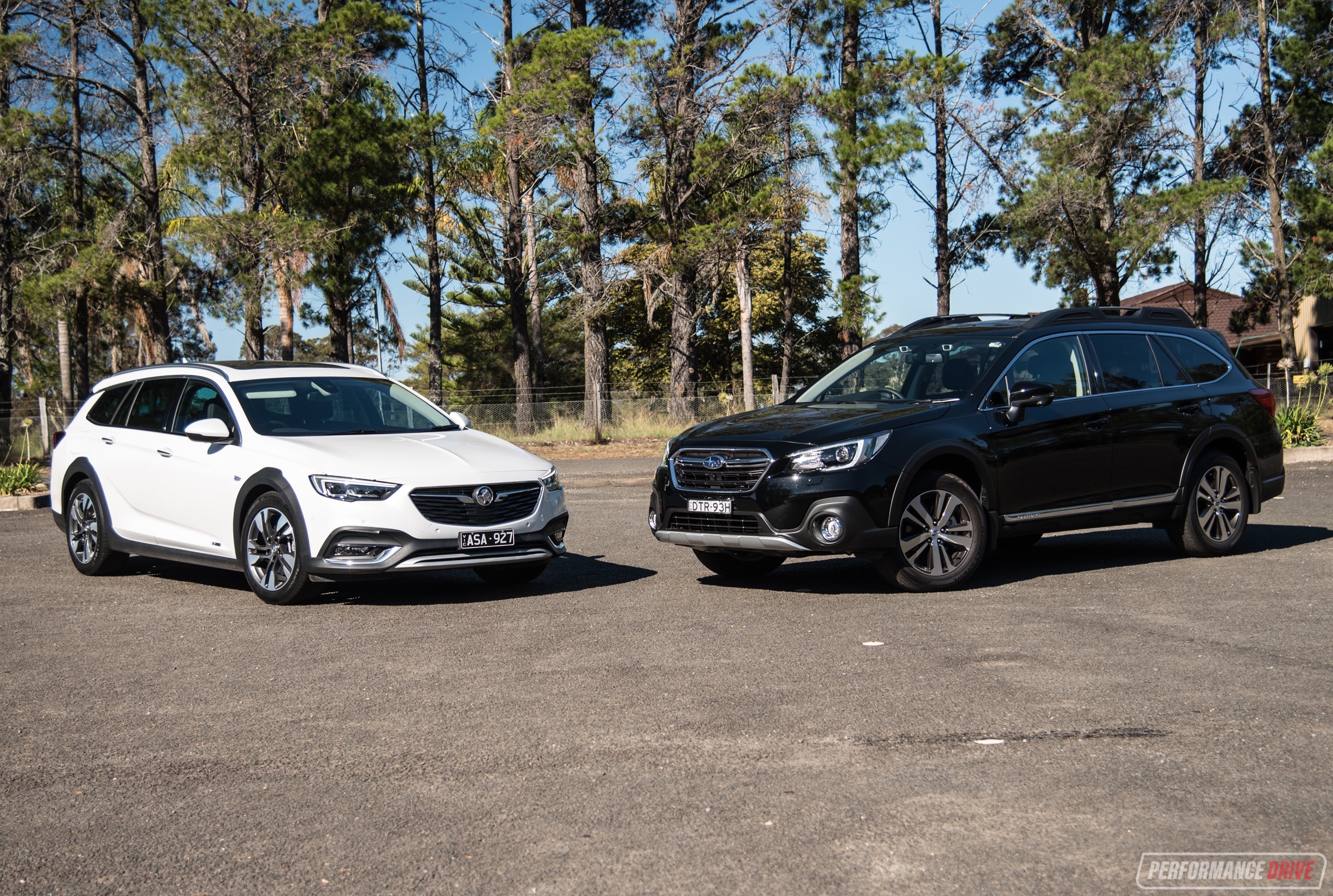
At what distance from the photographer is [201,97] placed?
95.5 feet

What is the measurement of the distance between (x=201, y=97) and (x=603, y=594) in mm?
24396

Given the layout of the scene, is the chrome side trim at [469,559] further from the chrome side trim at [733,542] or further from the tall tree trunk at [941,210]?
the tall tree trunk at [941,210]

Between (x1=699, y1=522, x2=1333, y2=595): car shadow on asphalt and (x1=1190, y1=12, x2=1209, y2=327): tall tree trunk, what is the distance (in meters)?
21.0

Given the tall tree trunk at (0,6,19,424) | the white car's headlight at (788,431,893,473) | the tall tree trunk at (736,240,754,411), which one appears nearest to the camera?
the white car's headlight at (788,431,893,473)

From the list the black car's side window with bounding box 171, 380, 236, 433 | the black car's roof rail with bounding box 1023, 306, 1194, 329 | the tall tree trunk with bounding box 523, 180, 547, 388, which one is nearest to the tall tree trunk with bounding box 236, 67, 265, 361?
the tall tree trunk with bounding box 523, 180, 547, 388

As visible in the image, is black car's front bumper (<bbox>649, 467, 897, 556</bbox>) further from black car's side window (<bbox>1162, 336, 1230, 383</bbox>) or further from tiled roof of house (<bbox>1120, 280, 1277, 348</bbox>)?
tiled roof of house (<bbox>1120, 280, 1277, 348</bbox>)

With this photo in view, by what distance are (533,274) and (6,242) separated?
1420cm

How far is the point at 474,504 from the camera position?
8.53 metres

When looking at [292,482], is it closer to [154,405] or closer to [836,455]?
[154,405]

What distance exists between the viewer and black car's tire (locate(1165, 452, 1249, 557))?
983 centimetres

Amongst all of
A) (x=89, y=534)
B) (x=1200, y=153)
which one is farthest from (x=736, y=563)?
(x=1200, y=153)

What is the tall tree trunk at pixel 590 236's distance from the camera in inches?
1109

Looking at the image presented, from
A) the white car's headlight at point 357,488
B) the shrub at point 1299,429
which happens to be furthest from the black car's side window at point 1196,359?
the shrub at point 1299,429

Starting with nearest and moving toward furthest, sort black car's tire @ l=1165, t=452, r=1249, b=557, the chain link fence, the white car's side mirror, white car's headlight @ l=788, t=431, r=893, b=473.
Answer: white car's headlight @ l=788, t=431, r=893, b=473, the white car's side mirror, black car's tire @ l=1165, t=452, r=1249, b=557, the chain link fence
